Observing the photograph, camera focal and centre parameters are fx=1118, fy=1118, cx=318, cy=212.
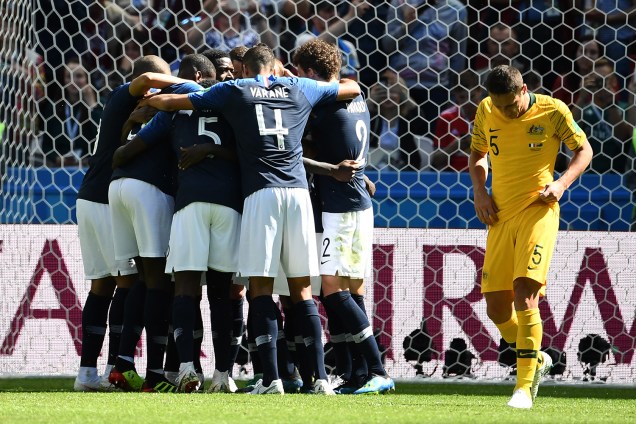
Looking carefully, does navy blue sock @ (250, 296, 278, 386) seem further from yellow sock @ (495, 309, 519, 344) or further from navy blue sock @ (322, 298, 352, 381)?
yellow sock @ (495, 309, 519, 344)

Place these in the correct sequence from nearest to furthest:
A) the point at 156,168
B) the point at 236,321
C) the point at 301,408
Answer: the point at 301,408, the point at 156,168, the point at 236,321

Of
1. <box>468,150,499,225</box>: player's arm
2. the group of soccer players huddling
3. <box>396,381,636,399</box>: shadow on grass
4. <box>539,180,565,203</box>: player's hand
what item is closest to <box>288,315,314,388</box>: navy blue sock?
the group of soccer players huddling

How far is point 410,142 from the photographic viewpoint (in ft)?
27.2

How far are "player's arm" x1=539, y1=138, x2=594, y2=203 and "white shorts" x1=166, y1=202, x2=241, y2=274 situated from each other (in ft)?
5.16

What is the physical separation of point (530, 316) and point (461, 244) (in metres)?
2.11

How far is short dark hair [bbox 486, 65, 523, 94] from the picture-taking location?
198 inches

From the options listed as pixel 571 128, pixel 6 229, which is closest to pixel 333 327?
pixel 571 128

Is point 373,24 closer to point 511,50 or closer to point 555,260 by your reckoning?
point 511,50

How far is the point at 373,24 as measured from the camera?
8.59 meters

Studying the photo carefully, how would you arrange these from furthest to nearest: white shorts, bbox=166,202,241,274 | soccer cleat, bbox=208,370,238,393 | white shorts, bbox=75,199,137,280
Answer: white shorts, bbox=75,199,137,280 < soccer cleat, bbox=208,370,238,393 < white shorts, bbox=166,202,241,274

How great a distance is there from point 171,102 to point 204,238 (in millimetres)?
698

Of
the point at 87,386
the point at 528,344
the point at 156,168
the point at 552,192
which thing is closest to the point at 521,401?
the point at 528,344

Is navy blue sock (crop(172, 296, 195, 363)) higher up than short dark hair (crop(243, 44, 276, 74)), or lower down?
lower down

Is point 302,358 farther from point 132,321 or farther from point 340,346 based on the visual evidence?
point 132,321
